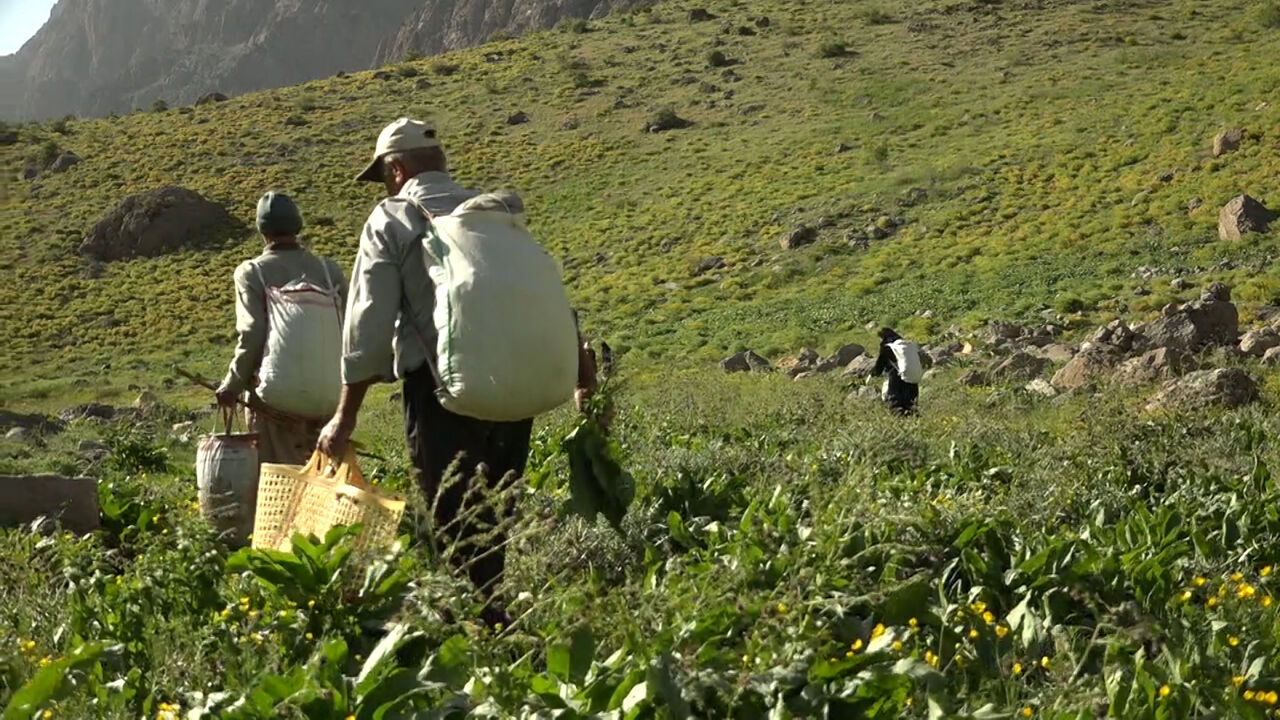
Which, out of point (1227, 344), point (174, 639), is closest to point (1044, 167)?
point (1227, 344)

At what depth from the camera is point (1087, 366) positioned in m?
14.3

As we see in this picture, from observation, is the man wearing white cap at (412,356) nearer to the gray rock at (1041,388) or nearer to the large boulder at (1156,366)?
the gray rock at (1041,388)

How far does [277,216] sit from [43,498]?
55.4 inches

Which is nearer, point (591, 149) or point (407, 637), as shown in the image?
point (407, 637)

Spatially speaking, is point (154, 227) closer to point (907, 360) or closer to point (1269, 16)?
point (907, 360)

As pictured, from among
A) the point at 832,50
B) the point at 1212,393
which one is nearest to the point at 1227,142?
the point at 832,50

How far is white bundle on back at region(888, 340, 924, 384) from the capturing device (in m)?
13.3

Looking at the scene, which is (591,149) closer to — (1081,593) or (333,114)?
(333,114)

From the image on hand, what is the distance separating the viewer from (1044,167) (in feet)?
116

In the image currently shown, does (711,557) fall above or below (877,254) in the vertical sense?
above

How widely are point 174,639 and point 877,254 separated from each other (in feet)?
92.3

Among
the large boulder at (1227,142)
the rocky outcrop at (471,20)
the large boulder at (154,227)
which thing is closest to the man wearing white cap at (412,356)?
the large boulder at (1227,142)

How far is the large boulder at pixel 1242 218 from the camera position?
82.4ft

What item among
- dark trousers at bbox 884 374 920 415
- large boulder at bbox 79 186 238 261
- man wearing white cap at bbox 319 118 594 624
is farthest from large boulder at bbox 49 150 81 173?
man wearing white cap at bbox 319 118 594 624
